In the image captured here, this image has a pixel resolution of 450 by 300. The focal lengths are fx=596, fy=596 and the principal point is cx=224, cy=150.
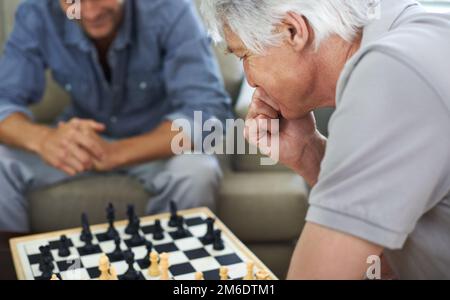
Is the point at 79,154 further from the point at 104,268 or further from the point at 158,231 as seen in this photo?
the point at 104,268

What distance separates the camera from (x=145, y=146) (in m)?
2.14

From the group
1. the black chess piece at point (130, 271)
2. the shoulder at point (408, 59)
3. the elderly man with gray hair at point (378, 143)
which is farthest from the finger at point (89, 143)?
the shoulder at point (408, 59)

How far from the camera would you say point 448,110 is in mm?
759

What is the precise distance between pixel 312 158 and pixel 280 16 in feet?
1.63

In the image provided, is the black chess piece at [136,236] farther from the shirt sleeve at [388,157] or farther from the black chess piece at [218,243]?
the shirt sleeve at [388,157]

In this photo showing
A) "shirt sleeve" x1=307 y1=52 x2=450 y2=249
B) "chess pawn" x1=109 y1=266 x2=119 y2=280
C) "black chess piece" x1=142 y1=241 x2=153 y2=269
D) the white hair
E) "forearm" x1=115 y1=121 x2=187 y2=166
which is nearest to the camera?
"shirt sleeve" x1=307 y1=52 x2=450 y2=249

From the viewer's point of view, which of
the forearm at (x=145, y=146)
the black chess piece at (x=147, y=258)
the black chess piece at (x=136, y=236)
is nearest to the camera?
the black chess piece at (x=147, y=258)

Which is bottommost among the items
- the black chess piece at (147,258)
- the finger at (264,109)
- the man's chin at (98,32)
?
the black chess piece at (147,258)

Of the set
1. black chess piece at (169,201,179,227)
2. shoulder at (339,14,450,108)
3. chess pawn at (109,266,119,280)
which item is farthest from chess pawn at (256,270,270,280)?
shoulder at (339,14,450,108)

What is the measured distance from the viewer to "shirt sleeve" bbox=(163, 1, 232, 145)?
7.32 ft

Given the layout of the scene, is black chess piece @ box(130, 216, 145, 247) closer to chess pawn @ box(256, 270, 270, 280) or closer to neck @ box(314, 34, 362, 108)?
chess pawn @ box(256, 270, 270, 280)

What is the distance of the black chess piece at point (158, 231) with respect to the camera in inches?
65.3

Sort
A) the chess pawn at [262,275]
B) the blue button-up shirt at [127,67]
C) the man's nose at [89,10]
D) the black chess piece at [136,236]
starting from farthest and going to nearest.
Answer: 1. the blue button-up shirt at [127,67]
2. the man's nose at [89,10]
3. the black chess piece at [136,236]
4. the chess pawn at [262,275]
